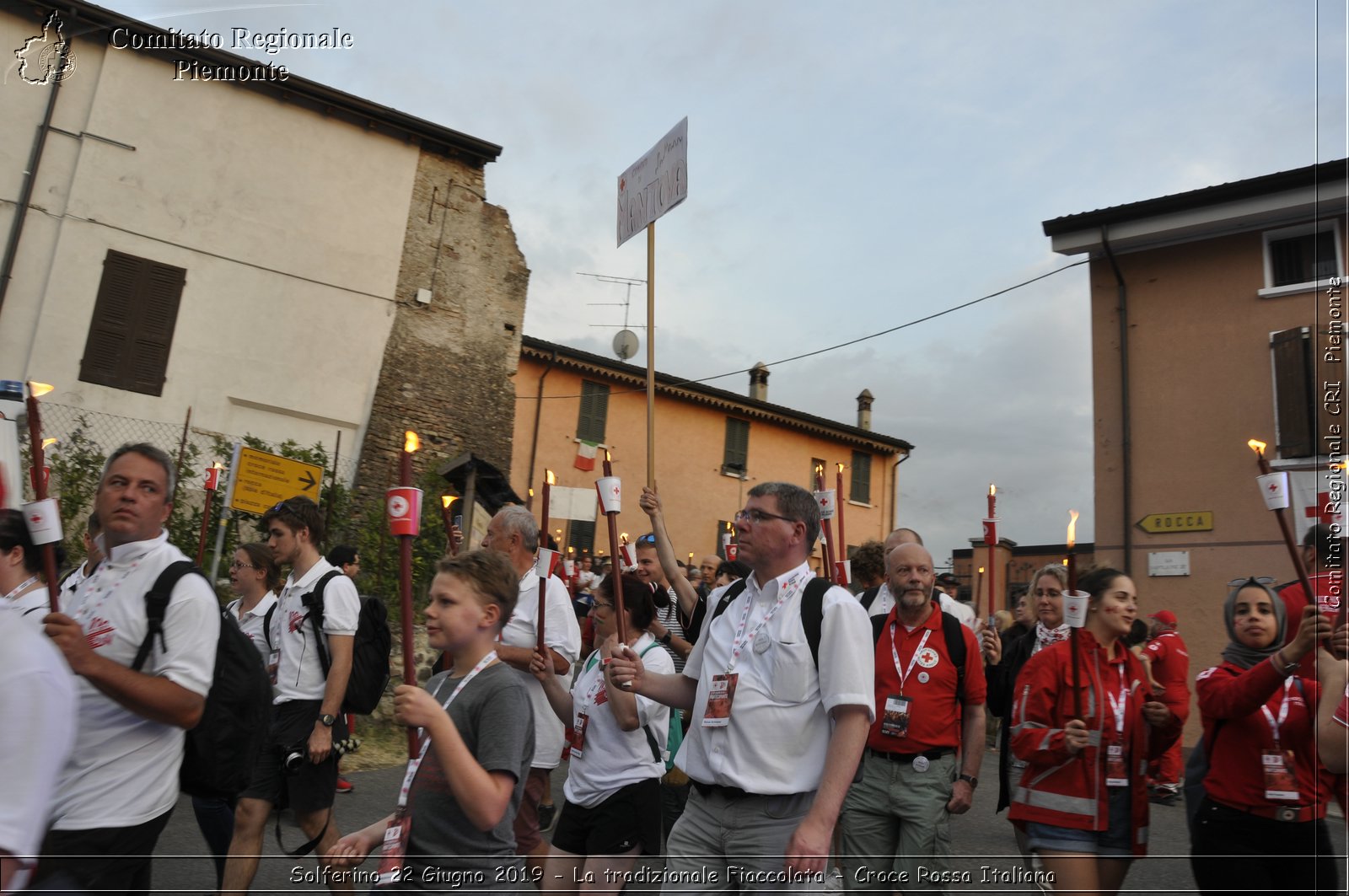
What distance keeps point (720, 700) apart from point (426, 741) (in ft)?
3.27

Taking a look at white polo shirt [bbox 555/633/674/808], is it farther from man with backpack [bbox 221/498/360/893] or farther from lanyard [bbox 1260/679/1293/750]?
lanyard [bbox 1260/679/1293/750]

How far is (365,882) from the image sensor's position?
5996mm

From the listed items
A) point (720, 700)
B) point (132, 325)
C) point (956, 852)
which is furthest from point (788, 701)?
point (132, 325)

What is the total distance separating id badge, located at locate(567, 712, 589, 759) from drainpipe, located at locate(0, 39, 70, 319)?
16.4 metres

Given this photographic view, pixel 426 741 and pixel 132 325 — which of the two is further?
pixel 132 325

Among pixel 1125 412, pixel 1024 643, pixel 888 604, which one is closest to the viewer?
pixel 888 604

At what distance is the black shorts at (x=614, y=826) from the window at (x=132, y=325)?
16.0 meters

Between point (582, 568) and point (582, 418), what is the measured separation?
927cm

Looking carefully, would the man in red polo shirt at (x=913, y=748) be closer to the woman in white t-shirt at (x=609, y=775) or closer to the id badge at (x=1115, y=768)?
the id badge at (x=1115, y=768)

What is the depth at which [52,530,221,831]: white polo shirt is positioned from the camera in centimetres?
305

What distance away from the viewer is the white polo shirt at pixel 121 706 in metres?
3.05

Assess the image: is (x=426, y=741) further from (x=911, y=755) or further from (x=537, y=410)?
(x=537, y=410)

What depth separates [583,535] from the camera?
92.9 ft

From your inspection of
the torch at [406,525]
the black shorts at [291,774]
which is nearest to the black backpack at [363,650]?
the black shorts at [291,774]
